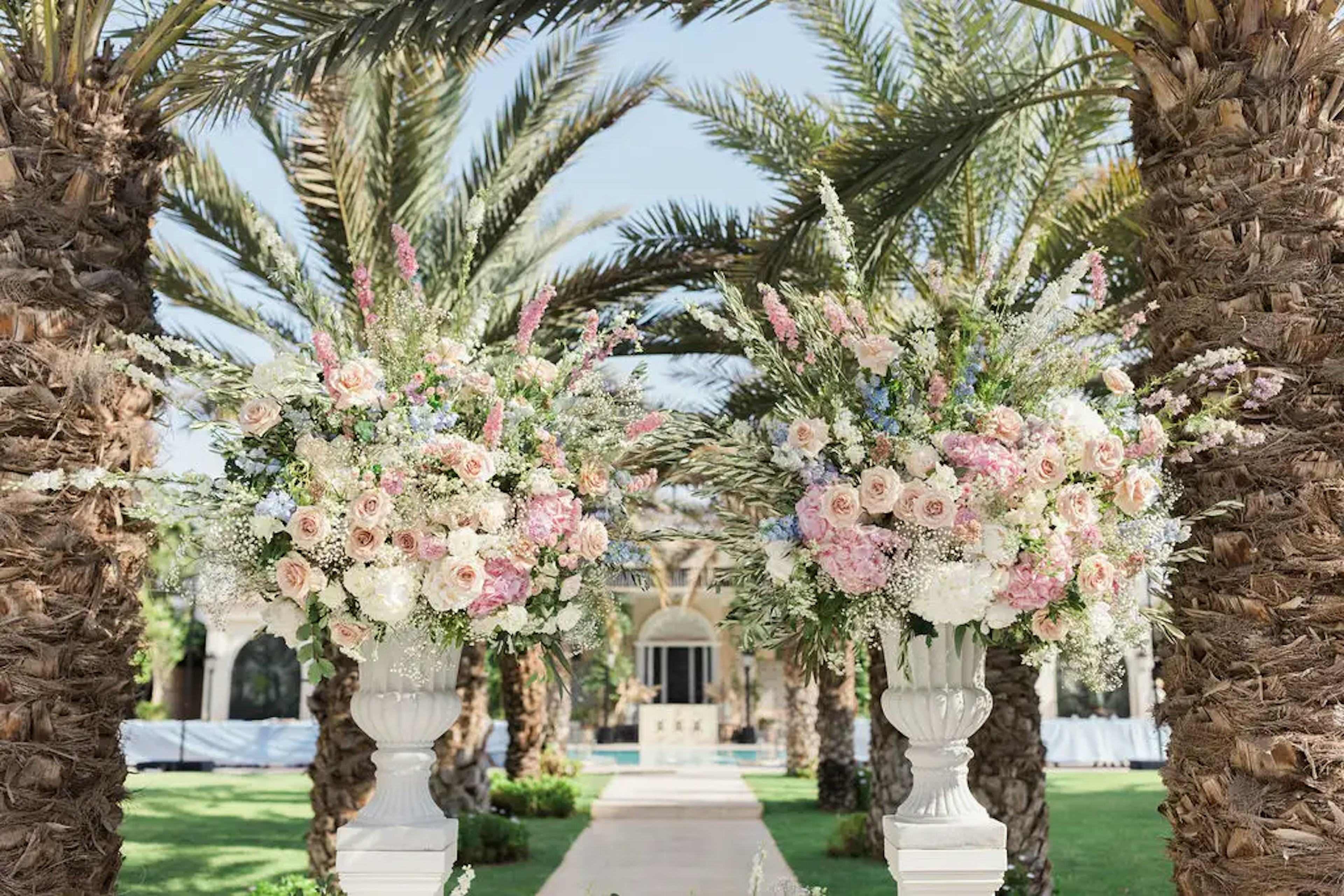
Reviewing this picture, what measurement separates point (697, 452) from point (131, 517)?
1.94 metres

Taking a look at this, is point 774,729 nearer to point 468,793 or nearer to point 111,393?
point 468,793

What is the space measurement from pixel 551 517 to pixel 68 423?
1712 mm

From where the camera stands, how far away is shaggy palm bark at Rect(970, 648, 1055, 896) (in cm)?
723

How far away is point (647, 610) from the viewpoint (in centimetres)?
3756

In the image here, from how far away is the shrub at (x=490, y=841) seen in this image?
34.4 feet

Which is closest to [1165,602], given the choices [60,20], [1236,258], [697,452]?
[1236,258]

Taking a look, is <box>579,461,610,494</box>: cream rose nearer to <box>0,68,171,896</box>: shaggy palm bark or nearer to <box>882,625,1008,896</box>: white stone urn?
<box>882,625,1008,896</box>: white stone urn

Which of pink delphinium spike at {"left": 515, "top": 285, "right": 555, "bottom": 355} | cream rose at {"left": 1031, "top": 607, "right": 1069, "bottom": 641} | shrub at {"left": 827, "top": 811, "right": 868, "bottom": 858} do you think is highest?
pink delphinium spike at {"left": 515, "top": 285, "right": 555, "bottom": 355}

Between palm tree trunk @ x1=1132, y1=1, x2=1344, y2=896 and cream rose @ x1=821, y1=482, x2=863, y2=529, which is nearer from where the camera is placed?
cream rose @ x1=821, y1=482, x2=863, y2=529

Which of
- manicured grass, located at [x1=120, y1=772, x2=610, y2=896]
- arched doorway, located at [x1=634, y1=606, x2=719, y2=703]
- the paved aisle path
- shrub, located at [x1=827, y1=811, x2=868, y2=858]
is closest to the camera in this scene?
the paved aisle path

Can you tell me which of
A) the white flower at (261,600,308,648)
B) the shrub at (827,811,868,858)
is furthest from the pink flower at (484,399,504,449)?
the shrub at (827,811,868,858)

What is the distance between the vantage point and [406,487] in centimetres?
320

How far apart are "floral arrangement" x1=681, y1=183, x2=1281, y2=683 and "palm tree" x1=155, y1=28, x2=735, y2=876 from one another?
4258mm

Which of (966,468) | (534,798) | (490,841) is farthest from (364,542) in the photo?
(534,798)
